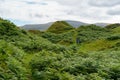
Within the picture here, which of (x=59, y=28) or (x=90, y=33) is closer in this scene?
(x=90, y=33)

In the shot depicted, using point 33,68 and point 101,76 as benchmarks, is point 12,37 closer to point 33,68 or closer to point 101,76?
point 33,68

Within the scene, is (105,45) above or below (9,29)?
below

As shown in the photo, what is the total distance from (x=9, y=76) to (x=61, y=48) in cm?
1890

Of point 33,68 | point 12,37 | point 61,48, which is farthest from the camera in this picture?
point 12,37

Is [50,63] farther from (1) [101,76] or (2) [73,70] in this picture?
(1) [101,76]

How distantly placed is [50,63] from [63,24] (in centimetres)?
10823

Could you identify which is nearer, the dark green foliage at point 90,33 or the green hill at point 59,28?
the dark green foliage at point 90,33

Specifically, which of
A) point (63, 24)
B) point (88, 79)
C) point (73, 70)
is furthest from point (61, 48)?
point (63, 24)

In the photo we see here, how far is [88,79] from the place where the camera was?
61.9 ft

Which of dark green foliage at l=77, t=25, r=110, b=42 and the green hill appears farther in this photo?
the green hill

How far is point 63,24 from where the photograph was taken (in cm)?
13112

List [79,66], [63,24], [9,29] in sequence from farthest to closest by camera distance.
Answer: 1. [63,24]
2. [9,29]
3. [79,66]

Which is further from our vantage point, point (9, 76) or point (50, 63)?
point (50, 63)

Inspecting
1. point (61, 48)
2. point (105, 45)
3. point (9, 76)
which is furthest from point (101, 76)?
point (105, 45)
